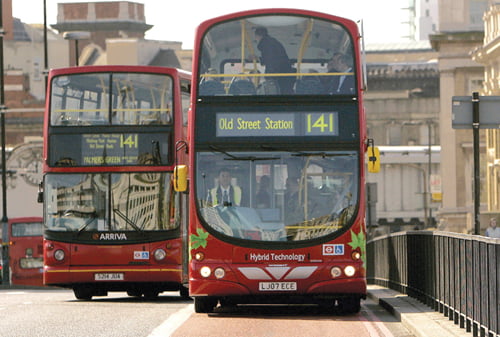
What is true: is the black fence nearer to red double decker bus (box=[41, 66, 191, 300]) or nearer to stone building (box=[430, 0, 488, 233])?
red double decker bus (box=[41, 66, 191, 300])

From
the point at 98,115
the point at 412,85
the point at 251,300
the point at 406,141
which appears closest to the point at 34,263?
the point at 98,115

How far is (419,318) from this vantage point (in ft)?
59.9

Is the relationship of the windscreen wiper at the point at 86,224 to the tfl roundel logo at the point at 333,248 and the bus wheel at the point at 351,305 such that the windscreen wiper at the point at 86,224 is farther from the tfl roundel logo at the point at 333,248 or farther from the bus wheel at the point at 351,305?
the tfl roundel logo at the point at 333,248

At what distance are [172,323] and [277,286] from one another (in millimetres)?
1885

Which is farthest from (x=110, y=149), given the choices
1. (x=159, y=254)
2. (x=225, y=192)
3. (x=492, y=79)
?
(x=492, y=79)

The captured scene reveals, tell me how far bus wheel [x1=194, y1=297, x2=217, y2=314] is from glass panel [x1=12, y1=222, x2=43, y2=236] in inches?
1519

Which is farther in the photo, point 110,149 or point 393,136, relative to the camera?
point 393,136

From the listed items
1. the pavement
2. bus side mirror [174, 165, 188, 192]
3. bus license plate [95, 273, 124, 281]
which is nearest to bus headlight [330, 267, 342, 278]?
the pavement

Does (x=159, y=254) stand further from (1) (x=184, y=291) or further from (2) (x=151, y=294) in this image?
(2) (x=151, y=294)

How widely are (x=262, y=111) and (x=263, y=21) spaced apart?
1403 mm

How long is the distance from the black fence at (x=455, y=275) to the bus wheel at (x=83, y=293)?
5.77 m

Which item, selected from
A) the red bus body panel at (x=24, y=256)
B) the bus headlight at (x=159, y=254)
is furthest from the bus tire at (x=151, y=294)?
the red bus body panel at (x=24, y=256)

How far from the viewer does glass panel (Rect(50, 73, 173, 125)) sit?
25109 mm

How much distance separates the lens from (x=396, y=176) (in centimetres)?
8675
